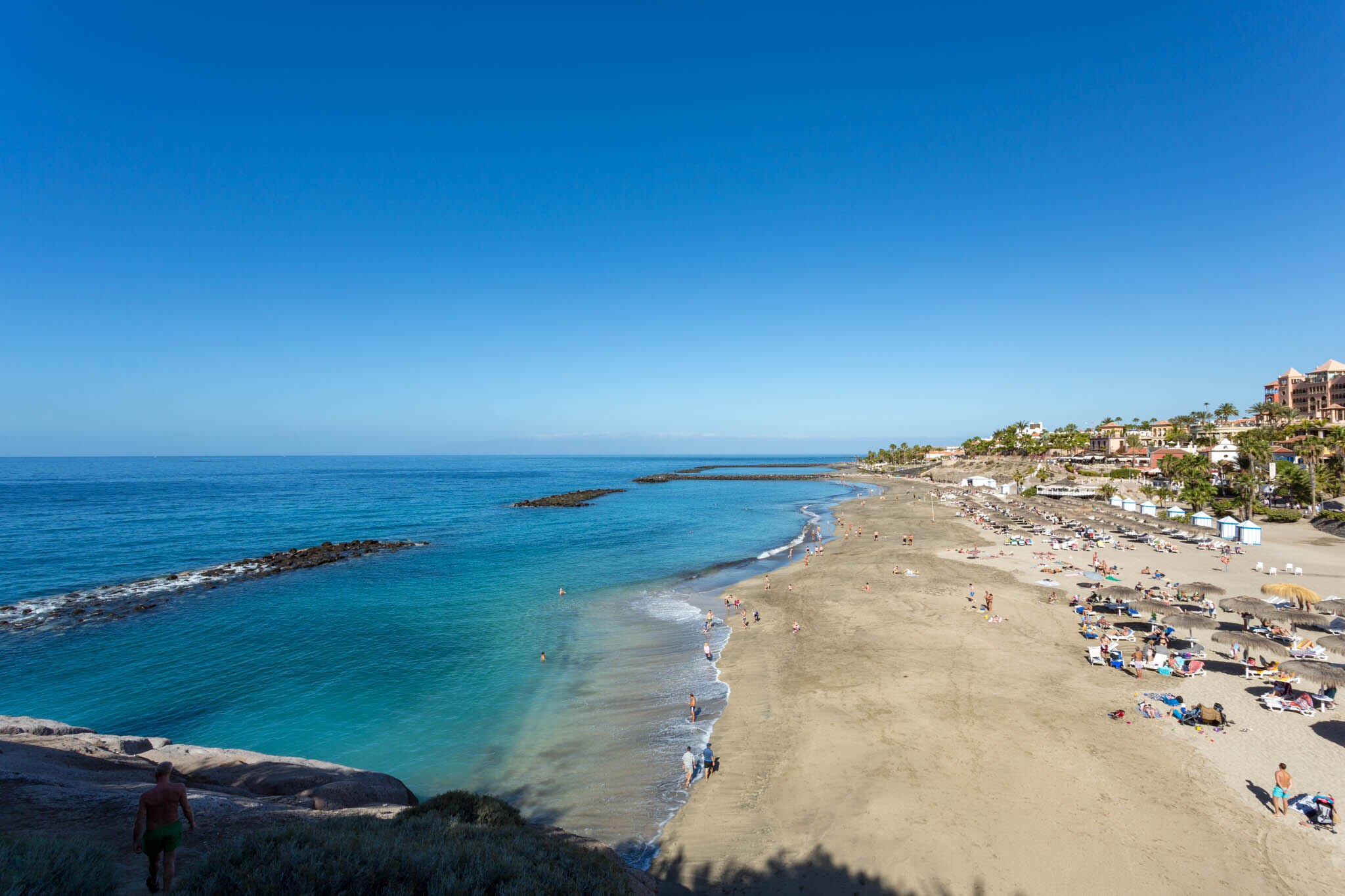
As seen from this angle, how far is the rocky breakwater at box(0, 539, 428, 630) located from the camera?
28797 mm

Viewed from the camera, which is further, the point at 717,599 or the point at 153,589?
the point at 153,589

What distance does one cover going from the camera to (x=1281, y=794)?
11930 mm

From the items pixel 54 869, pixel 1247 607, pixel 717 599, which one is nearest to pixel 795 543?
pixel 717 599

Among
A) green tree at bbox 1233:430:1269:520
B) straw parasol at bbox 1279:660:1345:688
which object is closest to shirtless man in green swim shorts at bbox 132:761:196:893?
straw parasol at bbox 1279:660:1345:688

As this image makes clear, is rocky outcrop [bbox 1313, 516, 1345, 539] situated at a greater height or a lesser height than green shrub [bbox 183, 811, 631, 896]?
lesser

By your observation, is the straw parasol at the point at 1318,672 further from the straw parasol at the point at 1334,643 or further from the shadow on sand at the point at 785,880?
the shadow on sand at the point at 785,880

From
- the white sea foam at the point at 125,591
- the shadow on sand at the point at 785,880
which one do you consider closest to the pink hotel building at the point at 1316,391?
the shadow on sand at the point at 785,880

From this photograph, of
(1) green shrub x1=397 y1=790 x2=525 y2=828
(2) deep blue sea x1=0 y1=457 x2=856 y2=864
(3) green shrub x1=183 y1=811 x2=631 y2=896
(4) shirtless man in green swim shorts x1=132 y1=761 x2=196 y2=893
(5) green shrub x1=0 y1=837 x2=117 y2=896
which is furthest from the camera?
(2) deep blue sea x1=0 y1=457 x2=856 y2=864

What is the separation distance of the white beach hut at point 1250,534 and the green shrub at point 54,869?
58010 millimetres

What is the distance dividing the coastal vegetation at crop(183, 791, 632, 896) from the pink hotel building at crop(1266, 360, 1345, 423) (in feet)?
447

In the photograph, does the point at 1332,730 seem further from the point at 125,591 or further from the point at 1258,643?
the point at 125,591

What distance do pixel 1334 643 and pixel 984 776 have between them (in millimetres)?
15095

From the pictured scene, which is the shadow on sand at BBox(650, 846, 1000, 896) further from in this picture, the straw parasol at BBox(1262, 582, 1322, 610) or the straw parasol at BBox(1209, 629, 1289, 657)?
the straw parasol at BBox(1262, 582, 1322, 610)

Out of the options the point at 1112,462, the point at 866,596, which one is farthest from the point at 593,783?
the point at 1112,462
